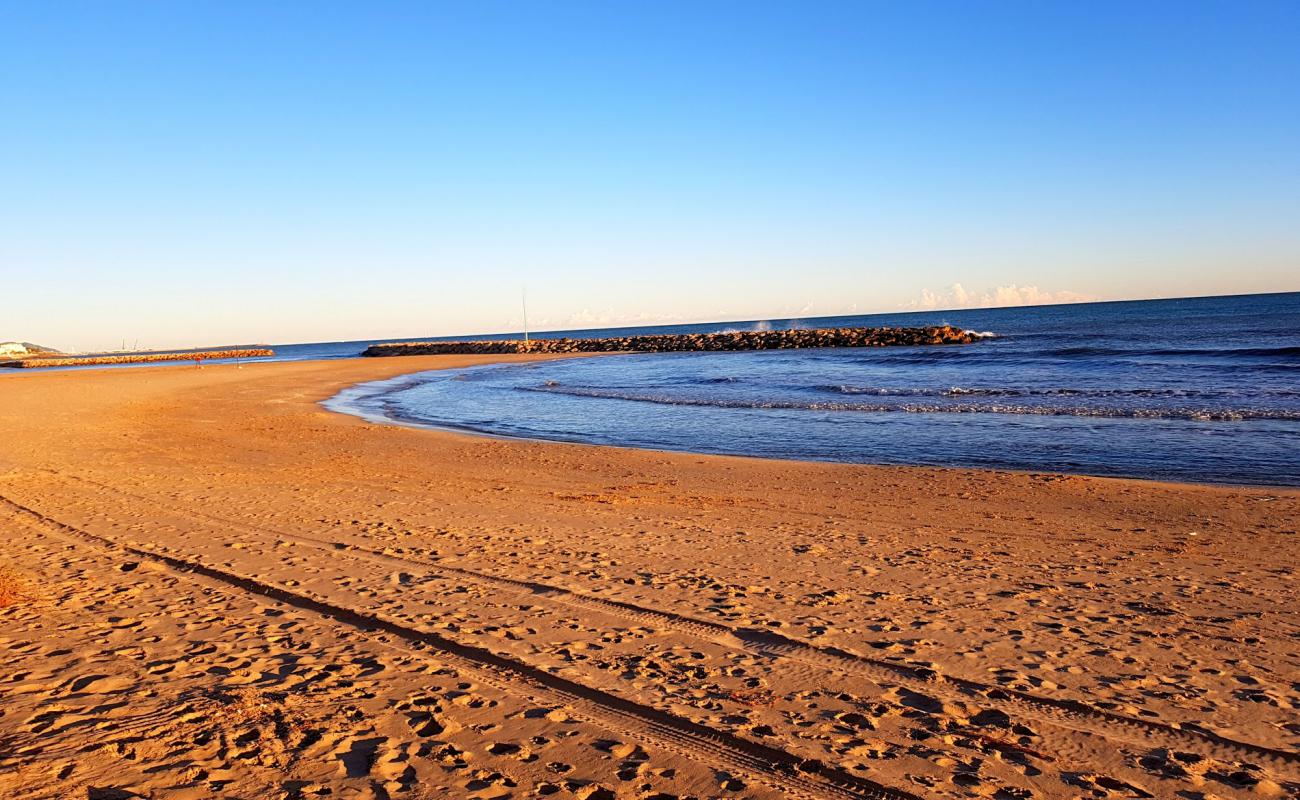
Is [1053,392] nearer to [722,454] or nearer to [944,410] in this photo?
[944,410]

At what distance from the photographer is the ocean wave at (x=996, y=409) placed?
17.5m

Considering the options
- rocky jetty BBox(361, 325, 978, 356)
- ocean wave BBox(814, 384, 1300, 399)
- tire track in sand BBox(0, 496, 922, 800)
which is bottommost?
ocean wave BBox(814, 384, 1300, 399)

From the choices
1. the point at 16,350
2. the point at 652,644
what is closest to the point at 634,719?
the point at 652,644

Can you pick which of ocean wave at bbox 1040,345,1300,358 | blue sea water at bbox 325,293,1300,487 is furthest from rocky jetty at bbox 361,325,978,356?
blue sea water at bbox 325,293,1300,487

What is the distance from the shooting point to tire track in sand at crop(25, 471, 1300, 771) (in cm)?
399

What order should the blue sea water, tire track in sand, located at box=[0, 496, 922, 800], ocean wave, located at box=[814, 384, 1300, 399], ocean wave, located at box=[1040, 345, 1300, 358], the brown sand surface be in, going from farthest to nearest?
ocean wave, located at box=[1040, 345, 1300, 358]
ocean wave, located at box=[814, 384, 1300, 399]
the blue sea water
the brown sand surface
tire track in sand, located at box=[0, 496, 922, 800]

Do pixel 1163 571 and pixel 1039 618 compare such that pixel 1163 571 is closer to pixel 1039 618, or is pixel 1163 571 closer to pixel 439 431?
pixel 1039 618

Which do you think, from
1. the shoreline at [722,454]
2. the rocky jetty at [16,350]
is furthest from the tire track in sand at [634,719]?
the rocky jetty at [16,350]

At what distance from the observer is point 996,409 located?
67.2 feet

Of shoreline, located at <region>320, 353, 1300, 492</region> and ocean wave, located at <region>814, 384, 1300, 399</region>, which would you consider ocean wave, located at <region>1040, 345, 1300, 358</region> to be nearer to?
ocean wave, located at <region>814, 384, 1300, 399</region>

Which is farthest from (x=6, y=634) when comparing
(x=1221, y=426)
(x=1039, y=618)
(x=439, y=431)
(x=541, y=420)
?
(x=1221, y=426)

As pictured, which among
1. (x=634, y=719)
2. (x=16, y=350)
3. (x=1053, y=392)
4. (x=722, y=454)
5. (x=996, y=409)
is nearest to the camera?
(x=634, y=719)

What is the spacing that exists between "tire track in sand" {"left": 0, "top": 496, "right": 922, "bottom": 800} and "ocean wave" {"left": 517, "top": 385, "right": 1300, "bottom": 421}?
17.0m

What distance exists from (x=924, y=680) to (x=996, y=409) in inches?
688
